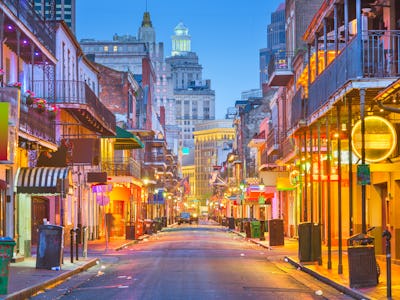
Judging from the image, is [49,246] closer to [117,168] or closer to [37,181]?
[37,181]

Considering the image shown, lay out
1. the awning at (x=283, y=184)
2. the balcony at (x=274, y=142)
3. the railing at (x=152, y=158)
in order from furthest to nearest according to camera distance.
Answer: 1. the railing at (x=152, y=158)
2. the balcony at (x=274, y=142)
3. the awning at (x=283, y=184)

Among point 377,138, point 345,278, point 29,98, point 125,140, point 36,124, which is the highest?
point 125,140

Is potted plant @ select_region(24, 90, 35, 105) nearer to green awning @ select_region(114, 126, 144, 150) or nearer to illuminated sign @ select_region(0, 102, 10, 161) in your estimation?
illuminated sign @ select_region(0, 102, 10, 161)

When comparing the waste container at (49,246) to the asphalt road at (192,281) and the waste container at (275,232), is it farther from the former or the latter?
the waste container at (275,232)

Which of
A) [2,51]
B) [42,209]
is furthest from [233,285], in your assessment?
[42,209]

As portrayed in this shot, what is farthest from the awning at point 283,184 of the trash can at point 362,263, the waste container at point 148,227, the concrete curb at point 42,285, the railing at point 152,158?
the railing at point 152,158

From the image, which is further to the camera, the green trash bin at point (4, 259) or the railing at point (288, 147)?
the railing at point (288, 147)

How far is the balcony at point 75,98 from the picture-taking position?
136 ft

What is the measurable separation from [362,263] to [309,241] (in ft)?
28.8

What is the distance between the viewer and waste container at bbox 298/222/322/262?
91.8 ft

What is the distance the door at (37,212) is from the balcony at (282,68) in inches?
711

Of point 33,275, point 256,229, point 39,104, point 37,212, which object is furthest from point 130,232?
point 33,275

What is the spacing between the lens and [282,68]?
54.5 metres

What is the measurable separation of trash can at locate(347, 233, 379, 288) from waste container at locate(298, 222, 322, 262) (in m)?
8.37
